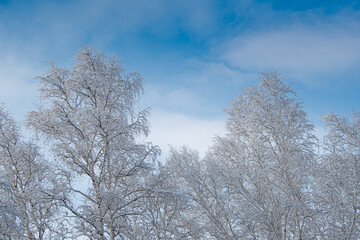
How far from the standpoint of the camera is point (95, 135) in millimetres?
7645

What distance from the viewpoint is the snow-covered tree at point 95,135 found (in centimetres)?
686

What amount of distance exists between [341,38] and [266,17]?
6788mm

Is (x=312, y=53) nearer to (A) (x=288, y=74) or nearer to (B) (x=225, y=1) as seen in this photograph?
(A) (x=288, y=74)

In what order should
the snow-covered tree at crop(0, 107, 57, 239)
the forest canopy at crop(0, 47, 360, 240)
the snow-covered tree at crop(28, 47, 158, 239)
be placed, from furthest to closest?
the snow-covered tree at crop(0, 107, 57, 239) → the snow-covered tree at crop(28, 47, 158, 239) → the forest canopy at crop(0, 47, 360, 240)

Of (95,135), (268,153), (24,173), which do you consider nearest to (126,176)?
(95,135)

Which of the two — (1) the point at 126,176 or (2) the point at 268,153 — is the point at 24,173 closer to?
(1) the point at 126,176

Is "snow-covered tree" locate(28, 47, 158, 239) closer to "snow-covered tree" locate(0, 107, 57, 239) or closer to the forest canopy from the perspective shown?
the forest canopy

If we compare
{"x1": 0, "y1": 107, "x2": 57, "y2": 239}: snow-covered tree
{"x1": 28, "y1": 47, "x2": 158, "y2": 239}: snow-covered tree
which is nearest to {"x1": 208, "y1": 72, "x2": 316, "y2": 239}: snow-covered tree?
{"x1": 28, "y1": 47, "x2": 158, "y2": 239}: snow-covered tree

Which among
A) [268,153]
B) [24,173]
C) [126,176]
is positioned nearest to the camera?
[126,176]

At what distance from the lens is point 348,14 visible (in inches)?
513

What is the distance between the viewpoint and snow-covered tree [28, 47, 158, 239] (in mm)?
6863

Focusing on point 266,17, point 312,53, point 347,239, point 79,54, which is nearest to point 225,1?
point 266,17

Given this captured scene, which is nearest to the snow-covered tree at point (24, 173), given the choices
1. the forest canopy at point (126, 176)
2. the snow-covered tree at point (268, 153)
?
the forest canopy at point (126, 176)

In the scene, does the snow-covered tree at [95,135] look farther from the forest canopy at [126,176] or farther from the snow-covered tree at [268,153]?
the snow-covered tree at [268,153]
